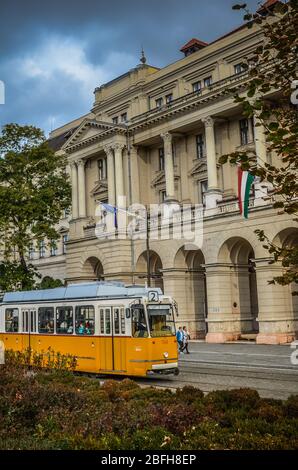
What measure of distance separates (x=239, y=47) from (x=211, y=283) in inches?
744

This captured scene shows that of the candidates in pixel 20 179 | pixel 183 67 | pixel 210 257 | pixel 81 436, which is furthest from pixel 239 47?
pixel 81 436

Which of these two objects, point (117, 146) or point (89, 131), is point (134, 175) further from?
point (89, 131)

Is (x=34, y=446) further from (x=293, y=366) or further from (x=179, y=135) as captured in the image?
(x=179, y=135)

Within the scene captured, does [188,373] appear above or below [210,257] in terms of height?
below

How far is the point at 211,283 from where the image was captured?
136 ft

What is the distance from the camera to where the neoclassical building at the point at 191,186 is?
39.2 m

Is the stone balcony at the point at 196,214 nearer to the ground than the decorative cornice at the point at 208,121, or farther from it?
nearer to the ground

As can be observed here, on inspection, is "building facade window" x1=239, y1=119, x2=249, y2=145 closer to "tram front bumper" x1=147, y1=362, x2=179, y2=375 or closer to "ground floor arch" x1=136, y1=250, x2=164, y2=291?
"ground floor arch" x1=136, y1=250, x2=164, y2=291

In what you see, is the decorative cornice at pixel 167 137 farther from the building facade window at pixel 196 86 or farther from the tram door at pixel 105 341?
the tram door at pixel 105 341

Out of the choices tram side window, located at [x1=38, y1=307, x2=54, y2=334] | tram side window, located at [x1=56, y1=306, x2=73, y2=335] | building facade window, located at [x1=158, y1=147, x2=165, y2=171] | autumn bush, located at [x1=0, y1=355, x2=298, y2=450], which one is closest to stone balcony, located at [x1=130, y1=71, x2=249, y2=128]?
building facade window, located at [x1=158, y1=147, x2=165, y2=171]

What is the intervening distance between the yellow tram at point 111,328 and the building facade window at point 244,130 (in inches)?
975

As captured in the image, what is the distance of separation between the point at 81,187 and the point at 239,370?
112 ft

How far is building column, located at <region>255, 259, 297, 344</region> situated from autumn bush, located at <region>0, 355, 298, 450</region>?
25.1 metres

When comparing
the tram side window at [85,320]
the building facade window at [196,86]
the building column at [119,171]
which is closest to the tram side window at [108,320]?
the tram side window at [85,320]
